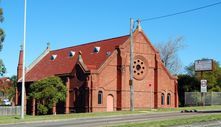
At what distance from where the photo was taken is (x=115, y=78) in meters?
57.1

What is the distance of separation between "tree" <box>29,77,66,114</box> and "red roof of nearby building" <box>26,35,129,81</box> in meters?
4.12

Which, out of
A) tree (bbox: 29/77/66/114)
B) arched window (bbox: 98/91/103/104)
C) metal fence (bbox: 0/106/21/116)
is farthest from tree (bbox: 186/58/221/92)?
metal fence (bbox: 0/106/21/116)

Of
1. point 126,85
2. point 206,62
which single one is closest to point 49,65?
point 126,85

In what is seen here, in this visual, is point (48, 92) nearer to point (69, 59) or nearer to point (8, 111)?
point (8, 111)

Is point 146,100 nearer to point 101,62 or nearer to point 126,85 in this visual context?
point 126,85

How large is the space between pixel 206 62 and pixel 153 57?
27.6 ft

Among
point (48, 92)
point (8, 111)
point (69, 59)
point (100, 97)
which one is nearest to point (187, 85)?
point (69, 59)

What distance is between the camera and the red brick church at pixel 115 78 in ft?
182

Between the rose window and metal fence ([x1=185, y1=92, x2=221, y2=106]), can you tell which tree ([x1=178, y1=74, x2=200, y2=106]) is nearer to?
metal fence ([x1=185, y1=92, x2=221, y2=106])

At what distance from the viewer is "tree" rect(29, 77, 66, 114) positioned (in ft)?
184

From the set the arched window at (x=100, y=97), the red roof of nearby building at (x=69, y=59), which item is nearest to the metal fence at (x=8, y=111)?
the red roof of nearby building at (x=69, y=59)

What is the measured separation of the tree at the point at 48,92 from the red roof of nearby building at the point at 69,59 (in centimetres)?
412

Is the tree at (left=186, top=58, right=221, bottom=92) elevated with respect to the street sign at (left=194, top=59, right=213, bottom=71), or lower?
lower

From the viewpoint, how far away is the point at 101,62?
57156 mm
